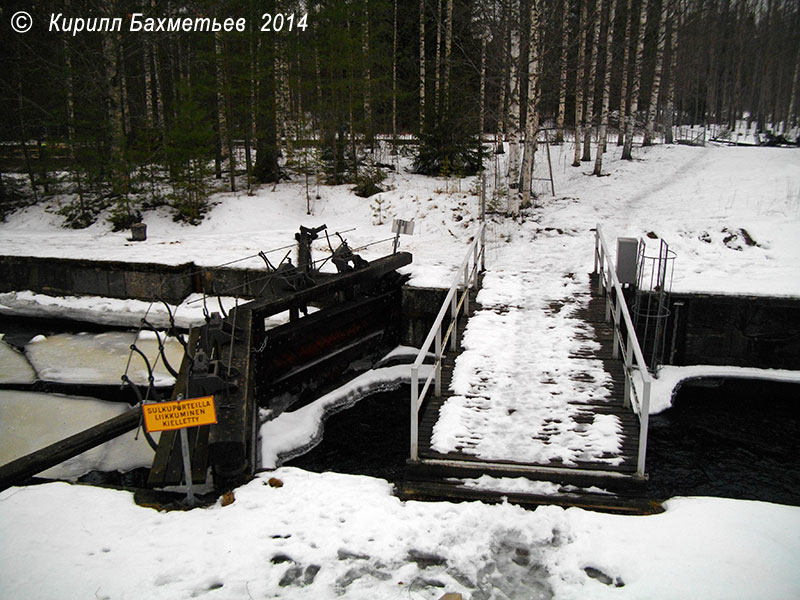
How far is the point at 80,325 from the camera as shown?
1384cm

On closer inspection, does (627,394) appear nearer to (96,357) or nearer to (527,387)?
(527,387)

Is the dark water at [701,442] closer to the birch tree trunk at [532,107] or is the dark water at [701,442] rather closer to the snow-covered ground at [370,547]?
the snow-covered ground at [370,547]

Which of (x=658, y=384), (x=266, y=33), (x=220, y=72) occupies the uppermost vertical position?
(x=266, y=33)

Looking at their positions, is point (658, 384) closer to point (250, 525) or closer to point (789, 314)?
point (789, 314)

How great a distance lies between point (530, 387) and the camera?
24.3 feet

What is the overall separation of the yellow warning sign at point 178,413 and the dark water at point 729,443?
5.85m

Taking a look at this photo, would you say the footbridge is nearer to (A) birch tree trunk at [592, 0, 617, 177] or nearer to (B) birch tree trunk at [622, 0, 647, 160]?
(A) birch tree trunk at [592, 0, 617, 177]

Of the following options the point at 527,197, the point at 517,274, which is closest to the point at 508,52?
the point at 527,197

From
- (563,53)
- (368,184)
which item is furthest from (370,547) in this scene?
(368,184)

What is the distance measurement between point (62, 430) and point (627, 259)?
9.73 m

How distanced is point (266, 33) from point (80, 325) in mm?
12992

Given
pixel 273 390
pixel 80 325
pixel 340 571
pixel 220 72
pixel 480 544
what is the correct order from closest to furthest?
pixel 340 571 < pixel 480 544 < pixel 273 390 < pixel 80 325 < pixel 220 72

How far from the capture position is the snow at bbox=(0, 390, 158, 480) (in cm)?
803

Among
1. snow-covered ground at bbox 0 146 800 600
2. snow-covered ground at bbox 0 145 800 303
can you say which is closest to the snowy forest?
snow-covered ground at bbox 0 145 800 303
